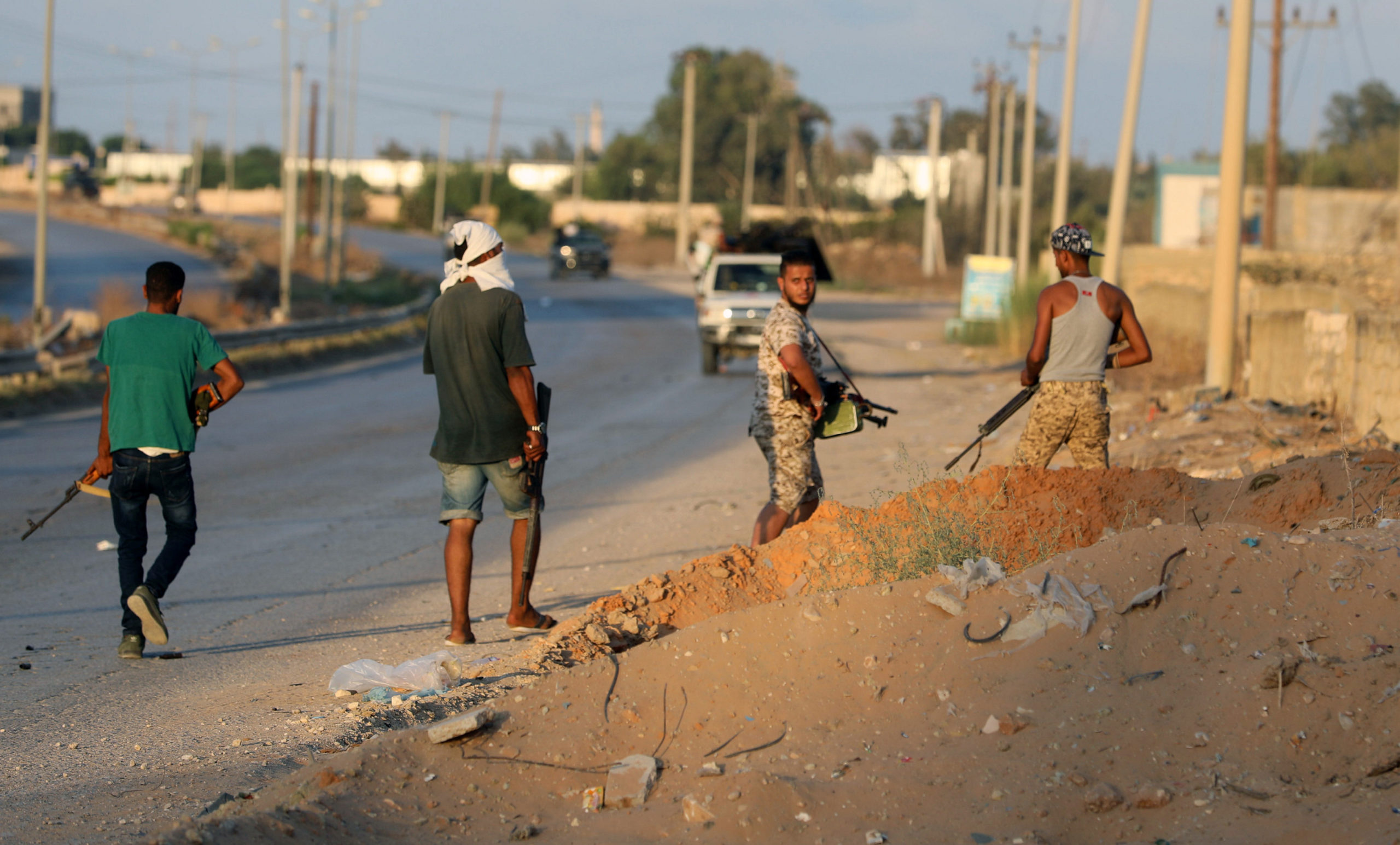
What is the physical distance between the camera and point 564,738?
13.9ft

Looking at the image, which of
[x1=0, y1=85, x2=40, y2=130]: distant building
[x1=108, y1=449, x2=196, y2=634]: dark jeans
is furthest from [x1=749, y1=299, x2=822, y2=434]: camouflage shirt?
[x1=0, y1=85, x2=40, y2=130]: distant building

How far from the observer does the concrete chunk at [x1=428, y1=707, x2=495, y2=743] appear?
4.09 metres

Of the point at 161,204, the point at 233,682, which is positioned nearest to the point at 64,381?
the point at 233,682

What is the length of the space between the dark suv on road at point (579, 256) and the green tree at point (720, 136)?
37.3 metres

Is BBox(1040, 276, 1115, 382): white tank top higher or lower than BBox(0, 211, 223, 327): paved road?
lower

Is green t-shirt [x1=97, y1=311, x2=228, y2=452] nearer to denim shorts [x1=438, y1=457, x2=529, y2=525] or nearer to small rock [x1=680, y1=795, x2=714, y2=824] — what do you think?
denim shorts [x1=438, y1=457, x2=529, y2=525]

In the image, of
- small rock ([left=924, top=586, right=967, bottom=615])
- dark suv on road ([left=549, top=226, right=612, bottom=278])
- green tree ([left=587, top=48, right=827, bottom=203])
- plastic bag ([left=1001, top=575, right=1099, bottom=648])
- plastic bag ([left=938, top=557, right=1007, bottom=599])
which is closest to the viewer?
plastic bag ([left=1001, top=575, right=1099, bottom=648])

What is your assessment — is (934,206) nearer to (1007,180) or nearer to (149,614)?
(1007,180)

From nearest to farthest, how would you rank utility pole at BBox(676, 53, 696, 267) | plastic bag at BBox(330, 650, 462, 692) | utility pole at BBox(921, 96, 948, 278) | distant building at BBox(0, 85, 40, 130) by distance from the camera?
1. plastic bag at BBox(330, 650, 462, 692)
2. utility pole at BBox(921, 96, 948, 278)
3. utility pole at BBox(676, 53, 696, 267)
4. distant building at BBox(0, 85, 40, 130)

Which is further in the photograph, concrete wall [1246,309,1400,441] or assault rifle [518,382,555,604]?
concrete wall [1246,309,1400,441]

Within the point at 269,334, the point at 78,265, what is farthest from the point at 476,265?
the point at 78,265

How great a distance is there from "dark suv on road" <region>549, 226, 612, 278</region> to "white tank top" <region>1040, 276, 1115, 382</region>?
1820 inches

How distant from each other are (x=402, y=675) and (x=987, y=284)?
2341 cm

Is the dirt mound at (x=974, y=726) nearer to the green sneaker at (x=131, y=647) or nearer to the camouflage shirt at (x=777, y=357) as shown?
the camouflage shirt at (x=777, y=357)
